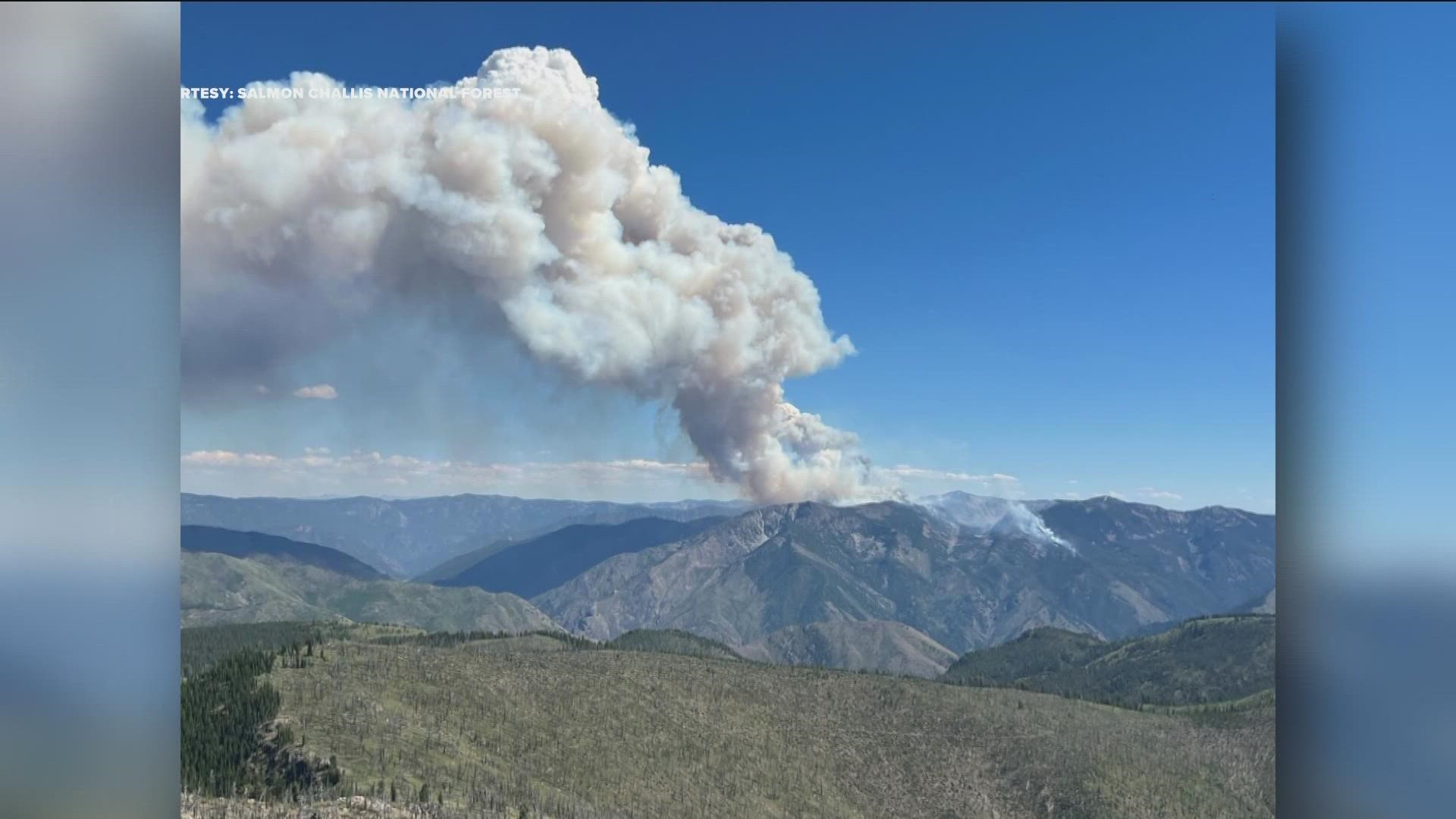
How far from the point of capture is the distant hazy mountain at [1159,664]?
10538cm

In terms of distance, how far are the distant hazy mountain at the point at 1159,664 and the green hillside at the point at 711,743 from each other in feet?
140

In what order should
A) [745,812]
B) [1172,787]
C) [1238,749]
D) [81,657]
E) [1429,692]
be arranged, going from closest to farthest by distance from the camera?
[81,657] < [1429,692] < [745,812] < [1172,787] < [1238,749]

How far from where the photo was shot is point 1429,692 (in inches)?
544

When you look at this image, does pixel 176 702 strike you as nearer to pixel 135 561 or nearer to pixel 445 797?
pixel 135 561

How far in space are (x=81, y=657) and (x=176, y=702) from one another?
1.41 m

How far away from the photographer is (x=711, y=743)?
41125mm

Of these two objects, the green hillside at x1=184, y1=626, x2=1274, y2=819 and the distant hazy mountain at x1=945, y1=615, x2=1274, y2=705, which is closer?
the green hillside at x1=184, y1=626, x2=1274, y2=819

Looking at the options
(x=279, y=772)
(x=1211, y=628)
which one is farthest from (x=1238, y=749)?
(x=1211, y=628)

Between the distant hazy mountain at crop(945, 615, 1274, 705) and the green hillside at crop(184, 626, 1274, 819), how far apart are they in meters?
42.6

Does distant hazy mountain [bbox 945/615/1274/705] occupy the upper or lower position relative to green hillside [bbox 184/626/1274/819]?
lower

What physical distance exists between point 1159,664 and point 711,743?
10362 cm

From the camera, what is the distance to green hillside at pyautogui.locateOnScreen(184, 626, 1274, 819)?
30.0 m

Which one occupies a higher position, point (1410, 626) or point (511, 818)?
point (1410, 626)

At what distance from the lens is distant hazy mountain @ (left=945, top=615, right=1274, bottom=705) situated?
105 m
